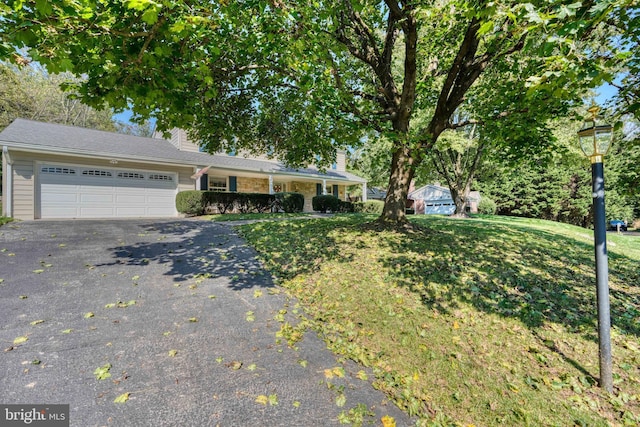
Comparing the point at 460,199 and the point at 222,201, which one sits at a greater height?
the point at 460,199

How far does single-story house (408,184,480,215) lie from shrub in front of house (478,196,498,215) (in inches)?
135

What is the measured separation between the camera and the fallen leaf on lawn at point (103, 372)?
2.58 m

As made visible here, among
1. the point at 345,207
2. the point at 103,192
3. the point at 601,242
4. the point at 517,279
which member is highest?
the point at 103,192

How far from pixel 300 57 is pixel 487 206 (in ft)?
90.5

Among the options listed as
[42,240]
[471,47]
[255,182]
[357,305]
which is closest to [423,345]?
[357,305]

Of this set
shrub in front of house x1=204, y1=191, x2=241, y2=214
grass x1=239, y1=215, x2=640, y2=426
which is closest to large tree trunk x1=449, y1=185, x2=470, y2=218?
grass x1=239, y1=215, x2=640, y2=426

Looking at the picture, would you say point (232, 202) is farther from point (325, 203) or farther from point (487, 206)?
point (487, 206)

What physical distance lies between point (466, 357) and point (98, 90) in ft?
19.4

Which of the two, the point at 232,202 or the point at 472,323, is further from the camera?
the point at 232,202

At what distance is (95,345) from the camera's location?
A: 3.03 m

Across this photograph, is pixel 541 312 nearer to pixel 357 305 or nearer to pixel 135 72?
pixel 357 305

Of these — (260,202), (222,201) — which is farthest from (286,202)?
(222,201)

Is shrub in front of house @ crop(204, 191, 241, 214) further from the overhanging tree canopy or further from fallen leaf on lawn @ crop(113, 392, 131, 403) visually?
fallen leaf on lawn @ crop(113, 392, 131, 403)

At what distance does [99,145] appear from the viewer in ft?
40.5
